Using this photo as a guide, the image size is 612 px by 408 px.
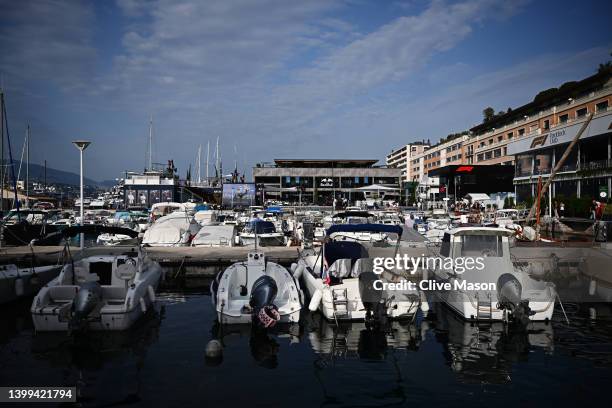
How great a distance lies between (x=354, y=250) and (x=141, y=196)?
54.1 m

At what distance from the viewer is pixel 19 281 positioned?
16.0 m

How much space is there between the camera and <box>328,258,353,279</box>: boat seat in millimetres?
14279

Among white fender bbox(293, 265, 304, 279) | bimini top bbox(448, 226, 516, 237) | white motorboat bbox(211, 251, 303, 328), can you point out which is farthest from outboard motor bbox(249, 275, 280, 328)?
bimini top bbox(448, 226, 516, 237)

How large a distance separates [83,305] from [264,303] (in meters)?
4.65

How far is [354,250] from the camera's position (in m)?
15.3

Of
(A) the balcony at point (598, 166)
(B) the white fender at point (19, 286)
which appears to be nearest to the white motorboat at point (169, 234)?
(B) the white fender at point (19, 286)

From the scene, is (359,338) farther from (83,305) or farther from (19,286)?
(19,286)

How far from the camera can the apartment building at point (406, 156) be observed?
13675 centimetres

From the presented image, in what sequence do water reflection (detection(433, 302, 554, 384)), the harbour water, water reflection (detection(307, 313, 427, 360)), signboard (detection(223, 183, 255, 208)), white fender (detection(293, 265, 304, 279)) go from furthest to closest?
1. signboard (detection(223, 183, 255, 208))
2. white fender (detection(293, 265, 304, 279))
3. water reflection (detection(307, 313, 427, 360))
4. water reflection (detection(433, 302, 554, 384))
5. the harbour water

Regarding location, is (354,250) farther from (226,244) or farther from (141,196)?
(141,196)

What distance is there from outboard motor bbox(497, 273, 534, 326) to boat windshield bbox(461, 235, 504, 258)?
68.0 inches

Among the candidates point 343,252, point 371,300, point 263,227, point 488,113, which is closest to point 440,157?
point 488,113

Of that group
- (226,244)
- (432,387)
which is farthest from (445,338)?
(226,244)

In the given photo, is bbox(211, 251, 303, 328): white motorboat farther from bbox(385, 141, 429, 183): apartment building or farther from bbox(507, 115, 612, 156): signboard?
bbox(385, 141, 429, 183): apartment building
